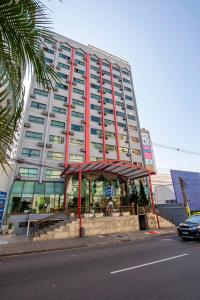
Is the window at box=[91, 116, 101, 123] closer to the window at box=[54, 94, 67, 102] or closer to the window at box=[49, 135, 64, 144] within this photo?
the window at box=[54, 94, 67, 102]

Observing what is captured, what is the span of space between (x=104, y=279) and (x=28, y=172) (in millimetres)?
19474

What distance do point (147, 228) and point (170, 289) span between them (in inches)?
585

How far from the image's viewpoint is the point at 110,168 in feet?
65.1

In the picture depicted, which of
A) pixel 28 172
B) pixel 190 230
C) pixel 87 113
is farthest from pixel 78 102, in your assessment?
pixel 190 230

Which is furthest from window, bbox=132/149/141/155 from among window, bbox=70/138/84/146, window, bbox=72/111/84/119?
window, bbox=72/111/84/119

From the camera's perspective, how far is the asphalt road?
14.0 ft

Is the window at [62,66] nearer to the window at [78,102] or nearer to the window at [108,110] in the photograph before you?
the window at [78,102]

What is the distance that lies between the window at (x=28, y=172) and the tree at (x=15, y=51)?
70.8 ft

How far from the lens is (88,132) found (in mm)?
28891

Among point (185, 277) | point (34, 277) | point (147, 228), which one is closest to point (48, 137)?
point (147, 228)

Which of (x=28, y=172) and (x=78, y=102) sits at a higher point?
(x=78, y=102)

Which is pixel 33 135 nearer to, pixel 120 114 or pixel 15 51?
pixel 120 114

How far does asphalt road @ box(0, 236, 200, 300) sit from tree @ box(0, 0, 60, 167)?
14.3 feet

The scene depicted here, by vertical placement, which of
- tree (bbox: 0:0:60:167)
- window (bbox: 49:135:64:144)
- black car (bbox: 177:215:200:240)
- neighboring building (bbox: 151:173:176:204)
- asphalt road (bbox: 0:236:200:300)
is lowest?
asphalt road (bbox: 0:236:200:300)
